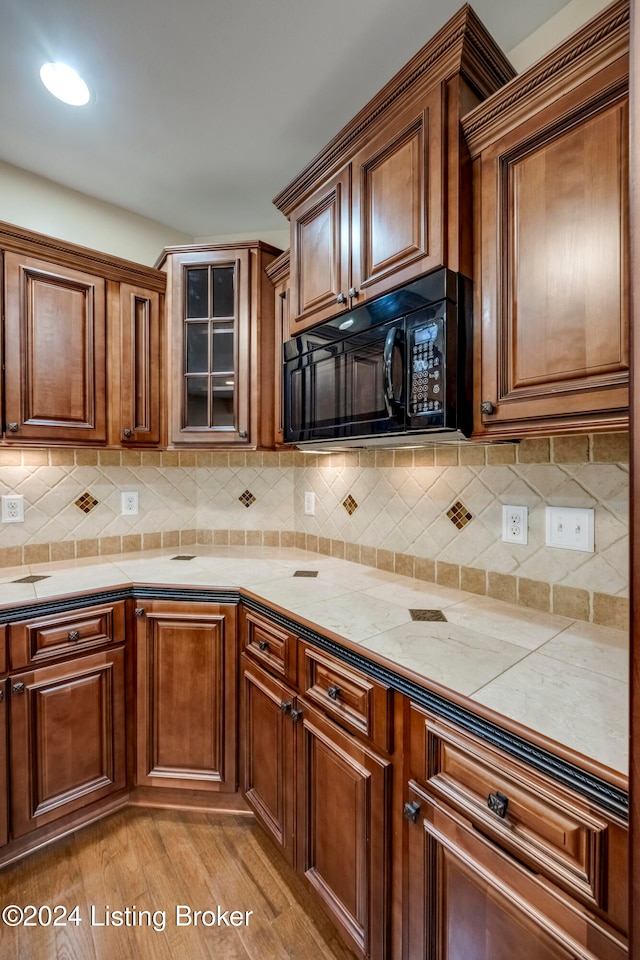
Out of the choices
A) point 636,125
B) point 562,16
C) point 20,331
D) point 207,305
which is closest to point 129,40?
point 207,305

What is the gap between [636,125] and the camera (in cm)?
51

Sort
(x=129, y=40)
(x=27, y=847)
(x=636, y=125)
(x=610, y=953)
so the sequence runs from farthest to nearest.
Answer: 1. (x=27, y=847)
2. (x=129, y=40)
3. (x=610, y=953)
4. (x=636, y=125)

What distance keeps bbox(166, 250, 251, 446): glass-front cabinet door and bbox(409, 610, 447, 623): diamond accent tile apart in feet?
3.47

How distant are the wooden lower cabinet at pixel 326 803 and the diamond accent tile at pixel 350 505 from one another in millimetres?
789

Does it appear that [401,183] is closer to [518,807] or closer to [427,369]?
[427,369]

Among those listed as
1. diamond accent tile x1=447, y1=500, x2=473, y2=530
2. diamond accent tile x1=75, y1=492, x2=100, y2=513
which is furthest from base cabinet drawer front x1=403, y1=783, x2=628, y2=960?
diamond accent tile x1=75, y1=492, x2=100, y2=513

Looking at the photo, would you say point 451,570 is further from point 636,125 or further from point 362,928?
point 636,125

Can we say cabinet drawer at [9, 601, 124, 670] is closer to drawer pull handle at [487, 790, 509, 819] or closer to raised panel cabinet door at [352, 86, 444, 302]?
drawer pull handle at [487, 790, 509, 819]

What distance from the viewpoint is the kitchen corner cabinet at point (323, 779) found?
3.42 ft

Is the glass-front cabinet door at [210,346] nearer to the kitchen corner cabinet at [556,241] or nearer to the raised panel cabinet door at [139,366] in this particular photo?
the raised panel cabinet door at [139,366]

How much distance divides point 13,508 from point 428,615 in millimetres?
1824

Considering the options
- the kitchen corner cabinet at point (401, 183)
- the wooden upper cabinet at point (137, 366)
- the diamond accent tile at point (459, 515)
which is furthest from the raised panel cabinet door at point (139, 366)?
the diamond accent tile at point (459, 515)

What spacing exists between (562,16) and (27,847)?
326cm

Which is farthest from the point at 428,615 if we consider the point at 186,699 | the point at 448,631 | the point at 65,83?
the point at 65,83
